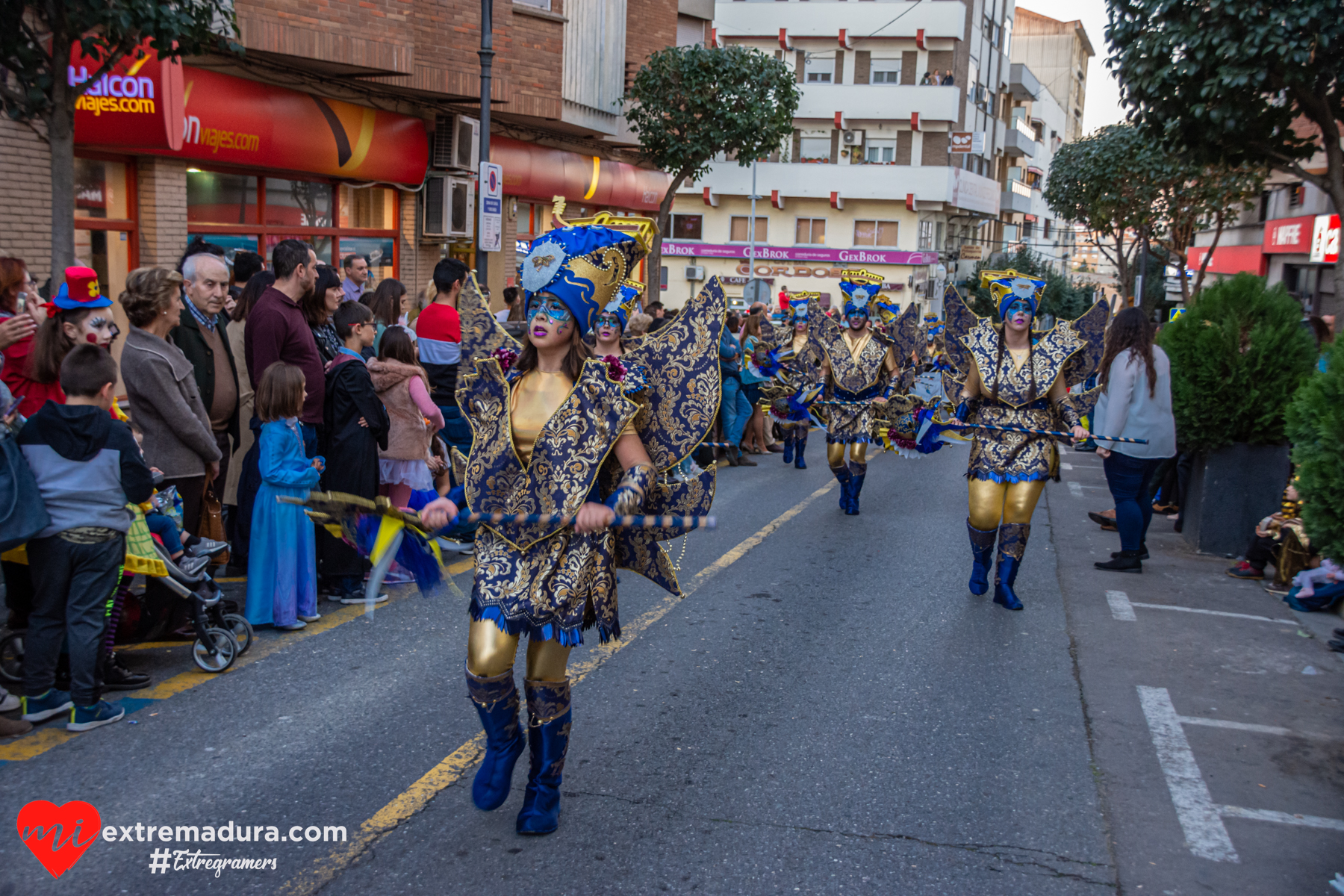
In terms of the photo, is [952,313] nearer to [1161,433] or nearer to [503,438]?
[1161,433]

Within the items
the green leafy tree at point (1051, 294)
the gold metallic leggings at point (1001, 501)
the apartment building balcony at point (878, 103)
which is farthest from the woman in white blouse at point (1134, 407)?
the apartment building balcony at point (878, 103)

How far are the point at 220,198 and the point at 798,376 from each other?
7.24 metres

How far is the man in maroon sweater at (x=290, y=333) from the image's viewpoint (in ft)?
22.5

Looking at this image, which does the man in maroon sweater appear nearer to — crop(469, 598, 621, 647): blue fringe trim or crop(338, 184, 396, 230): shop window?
crop(469, 598, 621, 647): blue fringe trim

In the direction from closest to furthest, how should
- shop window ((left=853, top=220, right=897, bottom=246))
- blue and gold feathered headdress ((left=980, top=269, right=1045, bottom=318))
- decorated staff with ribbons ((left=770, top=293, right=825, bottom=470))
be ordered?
blue and gold feathered headdress ((left=980, top=269, right=1045, bottom=318)) < decorated staff with ribbons ((left=770, top=293, right=825, bottom=470)) < shop window ((left=853, top=220, right=897, bottom=246))

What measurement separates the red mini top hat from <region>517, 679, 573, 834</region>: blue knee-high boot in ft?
9.48

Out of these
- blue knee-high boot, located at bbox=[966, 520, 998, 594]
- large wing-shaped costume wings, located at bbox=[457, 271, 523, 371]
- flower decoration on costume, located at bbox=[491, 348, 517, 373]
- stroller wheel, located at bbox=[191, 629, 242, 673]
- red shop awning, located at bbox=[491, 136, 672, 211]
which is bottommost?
stroller wheel, located at bbox=[191, 629, 242, 673]

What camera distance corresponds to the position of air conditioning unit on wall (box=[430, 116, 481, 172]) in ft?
56.6

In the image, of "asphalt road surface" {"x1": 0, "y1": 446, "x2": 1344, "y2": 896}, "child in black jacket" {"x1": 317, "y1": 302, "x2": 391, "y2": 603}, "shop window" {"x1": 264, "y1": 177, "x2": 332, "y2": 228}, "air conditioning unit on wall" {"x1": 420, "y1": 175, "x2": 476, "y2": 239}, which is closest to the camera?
"asphalt road surface" {"x1": 0, "y1": 446, "x2": 1344, "y2": 896}

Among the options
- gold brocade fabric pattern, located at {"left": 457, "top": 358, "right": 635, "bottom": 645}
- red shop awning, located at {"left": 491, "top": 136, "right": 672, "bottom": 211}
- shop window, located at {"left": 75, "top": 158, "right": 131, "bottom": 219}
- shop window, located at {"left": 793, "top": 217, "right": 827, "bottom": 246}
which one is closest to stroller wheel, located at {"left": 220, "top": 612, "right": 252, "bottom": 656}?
gold brocade fabric pattern, located at {"left": 457, "top": 358, "right": 635, "bottom": 645}

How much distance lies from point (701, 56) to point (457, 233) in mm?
6986

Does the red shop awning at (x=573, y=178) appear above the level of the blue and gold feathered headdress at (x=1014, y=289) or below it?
above

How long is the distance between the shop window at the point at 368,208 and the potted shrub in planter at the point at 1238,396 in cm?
1142

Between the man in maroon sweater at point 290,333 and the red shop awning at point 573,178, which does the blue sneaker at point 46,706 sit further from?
the red shop awning at point 573,178
